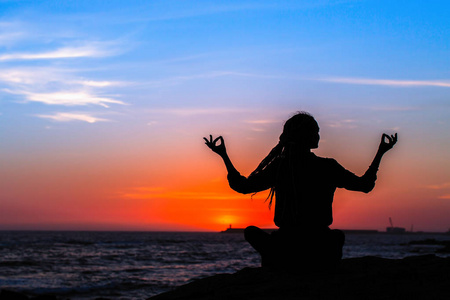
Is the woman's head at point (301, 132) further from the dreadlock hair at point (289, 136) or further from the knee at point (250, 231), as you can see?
the knee at point (250, 231)

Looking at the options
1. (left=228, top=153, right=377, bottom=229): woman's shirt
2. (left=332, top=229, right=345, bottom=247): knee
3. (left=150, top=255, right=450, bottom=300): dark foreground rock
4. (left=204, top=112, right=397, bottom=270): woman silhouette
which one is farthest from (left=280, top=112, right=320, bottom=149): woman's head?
(left=150, top=255, right=450, bottom=300): dark foreground rock

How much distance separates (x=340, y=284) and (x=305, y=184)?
884 mm

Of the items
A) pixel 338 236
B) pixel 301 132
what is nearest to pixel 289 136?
pixel 301 132

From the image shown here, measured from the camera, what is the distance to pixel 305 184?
12.6 feet

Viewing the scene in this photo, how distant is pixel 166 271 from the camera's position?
2659 cm

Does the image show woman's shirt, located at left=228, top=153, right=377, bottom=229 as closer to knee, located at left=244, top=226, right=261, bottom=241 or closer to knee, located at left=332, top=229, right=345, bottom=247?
knee, located at left=332, top=229, right=345, bottom=247

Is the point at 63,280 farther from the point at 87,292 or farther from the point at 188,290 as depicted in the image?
the point at 188,290

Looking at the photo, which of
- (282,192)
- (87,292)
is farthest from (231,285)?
(87,292)

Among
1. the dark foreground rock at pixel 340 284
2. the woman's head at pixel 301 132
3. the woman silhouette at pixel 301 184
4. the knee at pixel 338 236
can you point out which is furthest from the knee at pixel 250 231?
the woman's head at pixel 301 132

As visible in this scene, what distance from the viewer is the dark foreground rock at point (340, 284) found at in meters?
3.66

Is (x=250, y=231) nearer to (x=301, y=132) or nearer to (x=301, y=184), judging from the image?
(x=301, y=184)

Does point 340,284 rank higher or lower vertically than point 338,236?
lower

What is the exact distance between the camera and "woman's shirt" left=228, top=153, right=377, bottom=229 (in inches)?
151

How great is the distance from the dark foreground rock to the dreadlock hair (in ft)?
2.32
